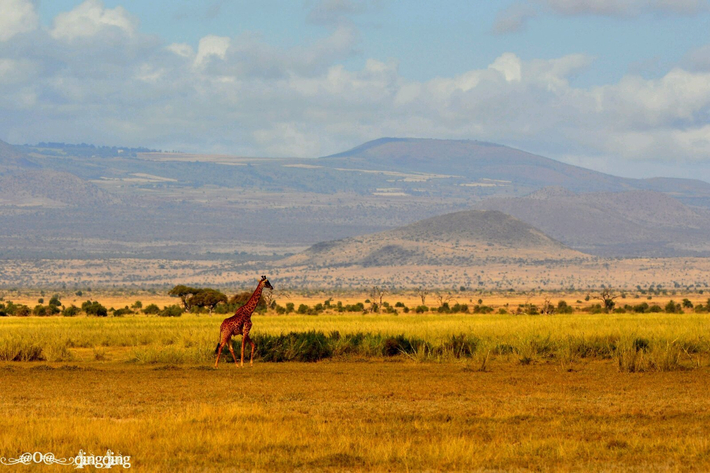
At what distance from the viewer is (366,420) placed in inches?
602

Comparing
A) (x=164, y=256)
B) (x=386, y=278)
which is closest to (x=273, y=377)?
(x=386, y=278)

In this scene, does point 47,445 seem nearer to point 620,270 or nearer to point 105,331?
point 105,331

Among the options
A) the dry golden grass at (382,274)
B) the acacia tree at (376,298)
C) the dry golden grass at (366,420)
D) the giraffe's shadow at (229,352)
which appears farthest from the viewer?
the dry golden grass at (382,274)

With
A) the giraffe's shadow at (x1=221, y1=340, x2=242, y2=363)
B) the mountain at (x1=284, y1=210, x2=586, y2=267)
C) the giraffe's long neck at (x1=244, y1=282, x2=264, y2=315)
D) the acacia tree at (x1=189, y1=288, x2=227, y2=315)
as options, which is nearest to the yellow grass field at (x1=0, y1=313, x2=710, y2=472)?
the giraffe's shadow at (x1=221, y1=340, x2=242, y2=363)

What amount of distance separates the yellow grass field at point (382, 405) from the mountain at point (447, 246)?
13613cm

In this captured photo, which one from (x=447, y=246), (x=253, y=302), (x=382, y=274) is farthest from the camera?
(x=447, y=246)

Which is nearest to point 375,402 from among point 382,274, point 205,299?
point 205,299

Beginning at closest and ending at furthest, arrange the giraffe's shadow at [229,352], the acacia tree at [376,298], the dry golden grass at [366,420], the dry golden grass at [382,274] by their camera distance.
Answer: the dry golden grass at [366,420] → the giraffe's shadow at [229,352] → the acacia tree at [376,298] → the dry golden grass at [382,274]

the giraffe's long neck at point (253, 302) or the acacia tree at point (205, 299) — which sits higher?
the giraffe's long neck at point (253, 302)

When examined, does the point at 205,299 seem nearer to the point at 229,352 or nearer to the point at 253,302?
the point at 229,352

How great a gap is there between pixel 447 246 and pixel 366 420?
16187 cm

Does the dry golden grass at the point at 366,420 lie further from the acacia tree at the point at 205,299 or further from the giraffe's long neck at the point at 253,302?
the acacia tree at the point at 205,299

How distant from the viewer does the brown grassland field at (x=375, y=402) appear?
12.7m

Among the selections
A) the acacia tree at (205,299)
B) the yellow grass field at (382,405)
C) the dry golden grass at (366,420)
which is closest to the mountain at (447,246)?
the acacia tree at (205,299)
